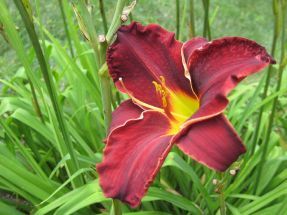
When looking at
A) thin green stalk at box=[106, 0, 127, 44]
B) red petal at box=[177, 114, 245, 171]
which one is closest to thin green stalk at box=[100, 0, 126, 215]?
thin green stalk at box=[106, 0, 127, 44]

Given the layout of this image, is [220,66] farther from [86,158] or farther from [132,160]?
[86,158]

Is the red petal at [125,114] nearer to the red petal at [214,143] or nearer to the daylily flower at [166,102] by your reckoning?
the daylily flower at [166,102]

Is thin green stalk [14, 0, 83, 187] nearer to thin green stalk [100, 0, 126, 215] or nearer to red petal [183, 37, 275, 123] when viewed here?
thin green stalk [100, 0, 126, 215]

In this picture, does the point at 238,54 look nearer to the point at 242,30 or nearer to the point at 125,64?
the point at 125,64

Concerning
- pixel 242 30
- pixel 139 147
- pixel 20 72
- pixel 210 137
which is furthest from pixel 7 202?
pixel 242 30

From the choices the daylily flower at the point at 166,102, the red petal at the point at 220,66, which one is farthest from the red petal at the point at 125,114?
the red petal at the point at 220,66

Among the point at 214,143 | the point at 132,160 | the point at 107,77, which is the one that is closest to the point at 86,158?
the point at 107,77
